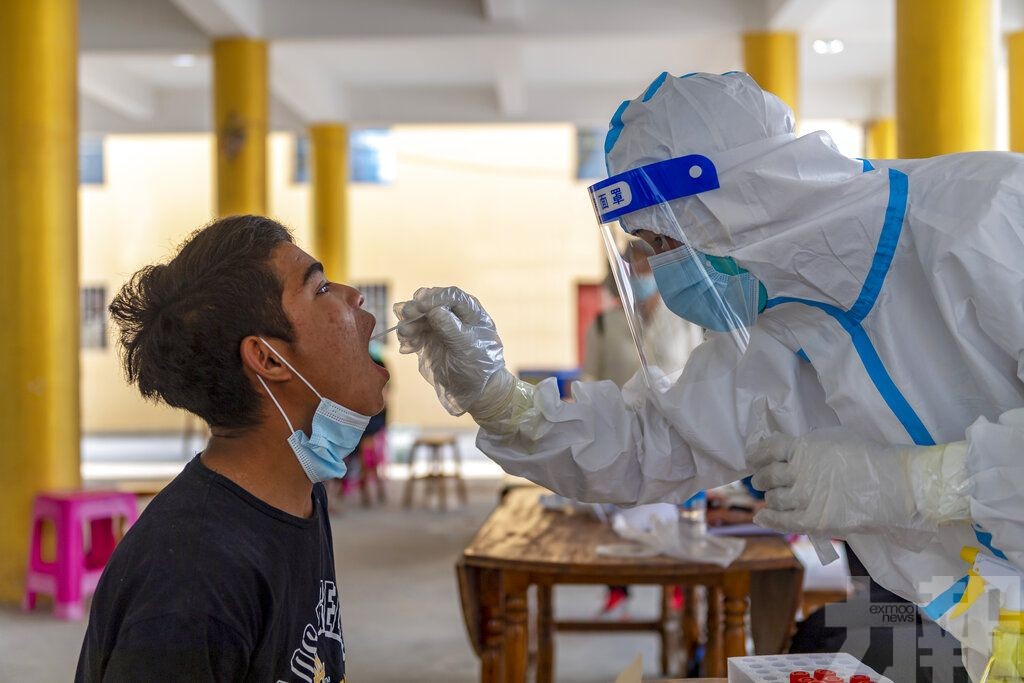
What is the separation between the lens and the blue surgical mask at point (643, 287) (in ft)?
5.49

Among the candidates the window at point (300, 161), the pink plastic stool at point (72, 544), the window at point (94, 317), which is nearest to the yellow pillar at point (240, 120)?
the pink plastic stool at point (72, 544)

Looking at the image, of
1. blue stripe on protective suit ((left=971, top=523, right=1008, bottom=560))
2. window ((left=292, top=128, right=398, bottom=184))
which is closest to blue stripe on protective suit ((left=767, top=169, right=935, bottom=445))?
blue stripe on protective suit ((left=971, top=523, right=1008, bottom=560))

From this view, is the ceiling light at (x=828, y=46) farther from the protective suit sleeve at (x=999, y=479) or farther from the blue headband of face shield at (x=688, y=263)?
the protective suit sleeve at (x=999, y=479)

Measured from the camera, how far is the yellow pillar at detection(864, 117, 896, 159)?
10.1 m

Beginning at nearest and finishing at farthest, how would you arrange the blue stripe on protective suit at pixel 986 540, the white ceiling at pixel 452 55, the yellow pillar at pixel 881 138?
the blue stripe on protective suit at pixel 986 540 < the white ceiling at pixel 452 55 < the yellow pillar at pixel 881 138

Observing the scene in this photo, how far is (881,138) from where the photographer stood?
10227 millimetres

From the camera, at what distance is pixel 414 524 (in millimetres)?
7027

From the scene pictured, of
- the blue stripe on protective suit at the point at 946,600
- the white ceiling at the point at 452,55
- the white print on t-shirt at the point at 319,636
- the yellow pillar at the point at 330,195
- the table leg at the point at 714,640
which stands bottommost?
the table leg at the point at 714,640

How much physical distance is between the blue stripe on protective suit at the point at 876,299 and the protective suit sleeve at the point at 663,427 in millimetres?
179

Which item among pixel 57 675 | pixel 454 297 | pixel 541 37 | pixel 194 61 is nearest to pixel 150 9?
pixel 194 61

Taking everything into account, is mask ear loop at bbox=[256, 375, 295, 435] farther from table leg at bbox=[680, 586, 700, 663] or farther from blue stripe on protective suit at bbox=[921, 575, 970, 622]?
table leg at bbox=[680, 586, 700, 663]

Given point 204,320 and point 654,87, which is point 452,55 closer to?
point 654,87

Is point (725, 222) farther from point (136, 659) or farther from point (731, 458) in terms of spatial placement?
point (136, 659)

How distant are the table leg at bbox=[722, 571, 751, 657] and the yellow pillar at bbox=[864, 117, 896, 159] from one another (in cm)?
851
